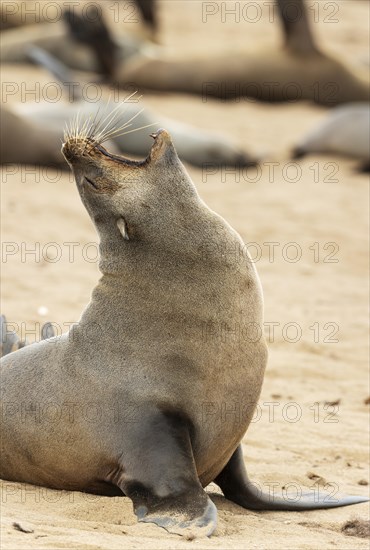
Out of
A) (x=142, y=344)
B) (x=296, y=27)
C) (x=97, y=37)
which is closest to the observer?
(x=142, y=344)

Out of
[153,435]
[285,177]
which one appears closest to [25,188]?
[285,177]

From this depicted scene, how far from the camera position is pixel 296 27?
1828 centimetres

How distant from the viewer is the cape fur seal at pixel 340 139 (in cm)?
1397

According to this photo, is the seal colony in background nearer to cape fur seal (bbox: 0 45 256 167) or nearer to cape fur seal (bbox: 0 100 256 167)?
cape fur seal (bbox: 0 45 256 167)

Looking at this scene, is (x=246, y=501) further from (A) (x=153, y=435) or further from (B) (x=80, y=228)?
(B) (x=80, y=228)

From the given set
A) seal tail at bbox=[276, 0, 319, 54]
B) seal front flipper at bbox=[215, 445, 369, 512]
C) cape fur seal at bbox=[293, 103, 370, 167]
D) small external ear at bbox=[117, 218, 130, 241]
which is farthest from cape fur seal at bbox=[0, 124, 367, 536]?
seal tail at bbox=[276, 0, 319, 54]


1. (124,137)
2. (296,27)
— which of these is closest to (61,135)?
(124,137)

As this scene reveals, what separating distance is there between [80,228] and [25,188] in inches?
48.6

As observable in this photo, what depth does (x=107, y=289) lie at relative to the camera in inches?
176

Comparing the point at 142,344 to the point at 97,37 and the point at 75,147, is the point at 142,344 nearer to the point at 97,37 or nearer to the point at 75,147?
the point at 75,147

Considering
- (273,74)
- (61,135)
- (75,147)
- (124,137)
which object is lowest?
(75,147)

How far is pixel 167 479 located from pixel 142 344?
0.54 m

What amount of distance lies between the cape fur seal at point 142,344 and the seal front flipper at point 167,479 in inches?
0.9

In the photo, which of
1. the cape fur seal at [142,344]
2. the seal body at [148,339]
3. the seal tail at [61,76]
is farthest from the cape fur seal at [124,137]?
the seal body at [148,339]
